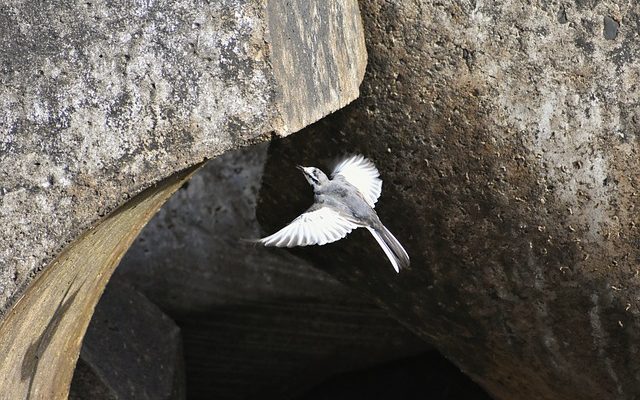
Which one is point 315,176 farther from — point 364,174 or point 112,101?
point 112,101

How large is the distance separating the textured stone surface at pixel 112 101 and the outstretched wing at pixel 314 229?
302mm

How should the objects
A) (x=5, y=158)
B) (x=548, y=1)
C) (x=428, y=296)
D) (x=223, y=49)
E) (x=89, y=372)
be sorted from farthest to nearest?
(x=89, y=372)
(x=428, y=296)
(x=548, y=1)
(x=223, y=49)
(x=5, y=158)

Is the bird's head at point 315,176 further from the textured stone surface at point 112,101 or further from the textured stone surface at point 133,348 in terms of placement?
the textured stone surface at point 133,348

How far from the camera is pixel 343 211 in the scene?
235cm

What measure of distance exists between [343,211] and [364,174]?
0.13 metres

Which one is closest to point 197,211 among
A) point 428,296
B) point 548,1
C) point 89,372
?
point 89,372

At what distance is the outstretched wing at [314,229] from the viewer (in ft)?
7.30

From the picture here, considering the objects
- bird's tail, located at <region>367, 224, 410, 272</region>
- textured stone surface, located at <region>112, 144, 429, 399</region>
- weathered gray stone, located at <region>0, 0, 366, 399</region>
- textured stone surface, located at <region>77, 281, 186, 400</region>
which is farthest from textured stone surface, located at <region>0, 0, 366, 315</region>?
textured stone surface, located at <region>112, 144, 429, 399</region>

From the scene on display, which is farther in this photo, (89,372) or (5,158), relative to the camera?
(89,372)

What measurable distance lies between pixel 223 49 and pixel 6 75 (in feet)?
1.17

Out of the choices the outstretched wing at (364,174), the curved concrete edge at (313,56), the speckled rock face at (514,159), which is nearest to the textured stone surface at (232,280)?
the speckled rock face at (514,159)

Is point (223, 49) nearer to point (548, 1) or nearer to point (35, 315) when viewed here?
point (35, 315)

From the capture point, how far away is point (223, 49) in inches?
74.5

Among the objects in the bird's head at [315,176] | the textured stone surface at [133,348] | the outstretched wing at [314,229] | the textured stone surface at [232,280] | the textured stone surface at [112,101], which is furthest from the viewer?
the textured stone surface at [232,280]
